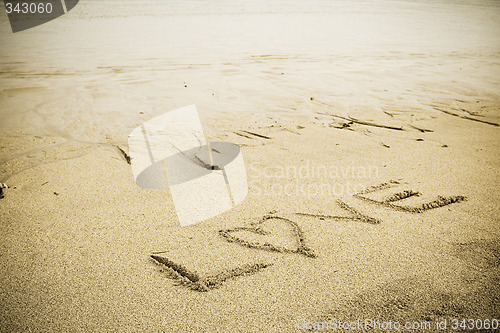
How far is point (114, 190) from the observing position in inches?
74.5

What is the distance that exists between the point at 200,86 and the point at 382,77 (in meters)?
3.17

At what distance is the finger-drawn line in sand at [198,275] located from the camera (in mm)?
1229

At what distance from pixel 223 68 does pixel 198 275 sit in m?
4.56

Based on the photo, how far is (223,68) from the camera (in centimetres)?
520

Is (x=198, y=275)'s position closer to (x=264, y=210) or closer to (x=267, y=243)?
(x=267, y=243)

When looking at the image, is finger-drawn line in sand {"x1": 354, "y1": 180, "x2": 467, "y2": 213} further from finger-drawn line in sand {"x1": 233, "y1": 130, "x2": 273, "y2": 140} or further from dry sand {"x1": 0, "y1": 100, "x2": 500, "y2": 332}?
finger-drawn line in sand {"x1": 233, "y1": 130, "x2": 273, "y2": 140}

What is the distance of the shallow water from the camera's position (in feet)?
11.4

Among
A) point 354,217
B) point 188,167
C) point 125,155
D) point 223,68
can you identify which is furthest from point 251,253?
point 223,68

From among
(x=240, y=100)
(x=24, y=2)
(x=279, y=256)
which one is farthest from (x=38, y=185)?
(x=24, y=2)

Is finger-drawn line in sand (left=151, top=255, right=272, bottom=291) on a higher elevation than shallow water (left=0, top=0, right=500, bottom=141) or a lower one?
lower

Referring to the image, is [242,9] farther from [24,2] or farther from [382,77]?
[382,77]

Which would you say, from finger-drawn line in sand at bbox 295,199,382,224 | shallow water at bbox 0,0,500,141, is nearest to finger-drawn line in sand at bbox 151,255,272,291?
finger-drawn line in sand at bbox 295,199,382,224

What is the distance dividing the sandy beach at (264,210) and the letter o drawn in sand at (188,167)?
83 millimetres

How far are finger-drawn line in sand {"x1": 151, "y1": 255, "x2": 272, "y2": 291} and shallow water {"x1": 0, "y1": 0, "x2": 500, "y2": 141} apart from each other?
6.15ft
